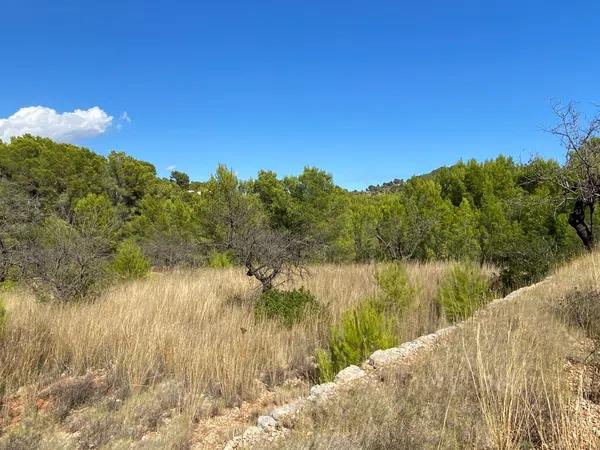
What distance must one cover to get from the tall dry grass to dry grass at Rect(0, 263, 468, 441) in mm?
11

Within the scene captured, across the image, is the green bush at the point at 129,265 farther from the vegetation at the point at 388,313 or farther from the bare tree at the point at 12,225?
the vegetation at the point at 388,313

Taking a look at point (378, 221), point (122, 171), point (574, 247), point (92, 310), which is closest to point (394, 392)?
point (92, 310)

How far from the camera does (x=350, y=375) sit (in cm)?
358

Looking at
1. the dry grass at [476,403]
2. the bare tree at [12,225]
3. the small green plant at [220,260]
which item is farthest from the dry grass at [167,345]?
the small green plant at [220,260]

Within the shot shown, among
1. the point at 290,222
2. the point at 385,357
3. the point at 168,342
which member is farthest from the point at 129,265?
the point at 385,357

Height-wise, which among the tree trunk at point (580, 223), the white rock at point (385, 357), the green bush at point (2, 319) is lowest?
the white rock at point (385, 357)

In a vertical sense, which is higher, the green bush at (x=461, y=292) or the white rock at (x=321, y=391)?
the green bush at (x=461, y=292)

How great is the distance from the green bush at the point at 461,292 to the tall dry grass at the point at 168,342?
310 mm

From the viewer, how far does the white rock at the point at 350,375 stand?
11.5 feet

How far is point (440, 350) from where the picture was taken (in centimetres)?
383

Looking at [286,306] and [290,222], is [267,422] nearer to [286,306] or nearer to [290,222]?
[286,306]

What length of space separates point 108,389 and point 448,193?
573 inches

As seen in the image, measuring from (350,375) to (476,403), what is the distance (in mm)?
1072

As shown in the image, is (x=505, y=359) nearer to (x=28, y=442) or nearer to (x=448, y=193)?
(x=28, y=442)
